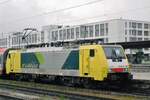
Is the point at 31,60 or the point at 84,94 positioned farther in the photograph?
the point at 31,60

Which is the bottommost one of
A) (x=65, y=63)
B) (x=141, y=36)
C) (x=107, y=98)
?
(x=107, y=98)

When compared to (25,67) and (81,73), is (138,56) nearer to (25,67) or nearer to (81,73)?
(25,67)

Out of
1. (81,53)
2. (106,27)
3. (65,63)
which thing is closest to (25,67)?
(65,63)

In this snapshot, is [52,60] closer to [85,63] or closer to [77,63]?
[77,63]

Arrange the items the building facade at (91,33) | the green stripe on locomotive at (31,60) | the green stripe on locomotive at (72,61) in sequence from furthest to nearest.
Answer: the building facade at (91,33)
the green stripe on locomotive at (31,60)
the green stripe on locomotive at (72,61)

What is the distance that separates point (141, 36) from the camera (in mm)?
137125

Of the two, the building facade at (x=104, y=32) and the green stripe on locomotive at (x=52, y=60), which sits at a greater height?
the building facade at (x=104, y=32)

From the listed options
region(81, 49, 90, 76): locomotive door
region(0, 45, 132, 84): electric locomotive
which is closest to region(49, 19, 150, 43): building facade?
region(0, 45, 132, 84): electric locomotive

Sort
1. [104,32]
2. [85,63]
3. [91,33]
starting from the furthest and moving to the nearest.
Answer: [91,33], [104,32], [85,63]

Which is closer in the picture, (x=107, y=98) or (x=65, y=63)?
(x=107, y=98)

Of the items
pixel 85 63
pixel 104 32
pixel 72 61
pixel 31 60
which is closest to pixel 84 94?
pixel 85 63

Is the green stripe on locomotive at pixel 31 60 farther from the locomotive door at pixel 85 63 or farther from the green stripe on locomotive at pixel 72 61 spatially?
the locomotive door at pixel 85 63

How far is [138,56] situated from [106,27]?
2054 inches

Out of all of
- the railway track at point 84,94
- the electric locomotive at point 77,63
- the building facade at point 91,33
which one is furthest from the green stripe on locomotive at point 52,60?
the building facade at point 91,33
